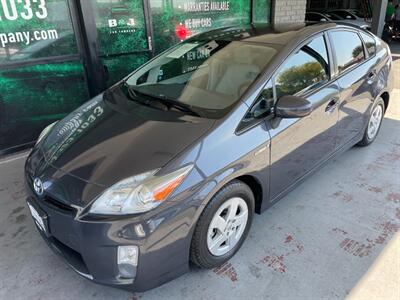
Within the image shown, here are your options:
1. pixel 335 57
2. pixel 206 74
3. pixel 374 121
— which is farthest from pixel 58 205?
pixel 374 121

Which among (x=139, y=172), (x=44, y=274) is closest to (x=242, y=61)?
(x=139, y=172)

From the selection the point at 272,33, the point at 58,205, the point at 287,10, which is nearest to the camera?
the point at 58,205

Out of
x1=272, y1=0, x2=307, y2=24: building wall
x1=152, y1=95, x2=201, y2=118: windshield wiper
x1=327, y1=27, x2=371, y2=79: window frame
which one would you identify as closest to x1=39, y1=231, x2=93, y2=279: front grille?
x1=152, y1=95, x2=201, y2=118: windshield wiper

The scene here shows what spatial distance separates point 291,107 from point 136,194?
1.13m

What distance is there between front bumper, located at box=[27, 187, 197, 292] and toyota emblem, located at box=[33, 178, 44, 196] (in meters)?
0.07

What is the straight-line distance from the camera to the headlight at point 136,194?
67.6 inches

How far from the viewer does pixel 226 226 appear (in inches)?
83.9

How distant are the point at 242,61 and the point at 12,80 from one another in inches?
111

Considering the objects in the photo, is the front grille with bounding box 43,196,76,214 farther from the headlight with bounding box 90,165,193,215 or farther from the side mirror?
the side mirror

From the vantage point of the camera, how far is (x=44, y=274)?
7.27 ft

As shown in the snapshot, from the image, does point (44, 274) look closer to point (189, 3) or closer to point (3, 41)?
point (3, 41)

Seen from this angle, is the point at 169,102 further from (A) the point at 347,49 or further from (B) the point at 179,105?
(A) the point at 347,49

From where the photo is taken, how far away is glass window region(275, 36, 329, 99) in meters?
2.38

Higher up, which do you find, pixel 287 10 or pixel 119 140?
pixel 287 10
